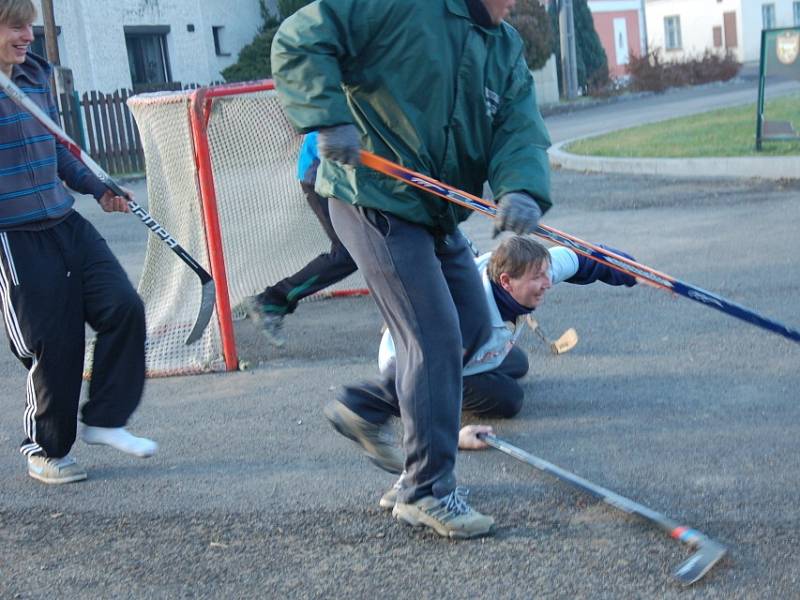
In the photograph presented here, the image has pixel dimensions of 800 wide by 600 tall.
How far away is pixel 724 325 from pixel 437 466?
3.04 m

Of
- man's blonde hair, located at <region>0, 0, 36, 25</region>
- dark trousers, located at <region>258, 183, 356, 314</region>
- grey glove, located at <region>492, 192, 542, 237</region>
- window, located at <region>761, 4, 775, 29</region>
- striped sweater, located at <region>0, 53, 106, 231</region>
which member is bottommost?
dark trousers, located at <region>258, 183, 356, 314</region>

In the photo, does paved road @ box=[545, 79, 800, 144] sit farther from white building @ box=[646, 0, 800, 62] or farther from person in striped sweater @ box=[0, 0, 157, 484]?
white building @ box=[646, 0, 800, 62]

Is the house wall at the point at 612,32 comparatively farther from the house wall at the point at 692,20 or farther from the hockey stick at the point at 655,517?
the hockey stick at the point at 655,517

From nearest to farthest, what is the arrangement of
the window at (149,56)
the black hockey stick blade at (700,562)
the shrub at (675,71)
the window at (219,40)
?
the black hockey stick blade at (700,562)
the window at (149,56)
the window at (219,40)
the shrub at (675,71)

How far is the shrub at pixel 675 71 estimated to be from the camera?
113ft

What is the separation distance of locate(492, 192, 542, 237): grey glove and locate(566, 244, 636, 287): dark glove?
98cm

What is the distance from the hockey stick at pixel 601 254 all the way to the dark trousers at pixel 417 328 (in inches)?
6.0

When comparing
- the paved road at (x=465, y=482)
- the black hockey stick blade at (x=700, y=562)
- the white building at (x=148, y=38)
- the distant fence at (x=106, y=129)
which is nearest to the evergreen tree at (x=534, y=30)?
the white building at (x=148, y=38)

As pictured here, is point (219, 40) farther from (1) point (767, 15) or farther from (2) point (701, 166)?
(1) point (767, 15)

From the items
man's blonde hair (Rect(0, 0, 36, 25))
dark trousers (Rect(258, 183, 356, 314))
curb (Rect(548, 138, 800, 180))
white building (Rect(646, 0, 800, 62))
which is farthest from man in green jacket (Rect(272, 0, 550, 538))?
white building (Rect(646, 0, 800, 62))

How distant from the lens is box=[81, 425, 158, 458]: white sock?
4.37 meters

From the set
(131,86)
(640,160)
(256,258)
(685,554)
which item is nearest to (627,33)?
(131,86)

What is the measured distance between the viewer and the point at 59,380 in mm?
4270

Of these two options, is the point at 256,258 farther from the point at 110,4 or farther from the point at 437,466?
the point at 110,4
